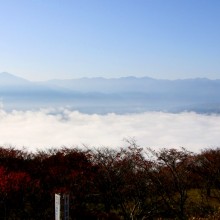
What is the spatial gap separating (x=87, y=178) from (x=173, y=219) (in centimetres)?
646

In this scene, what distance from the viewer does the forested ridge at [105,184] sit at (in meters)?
22.6

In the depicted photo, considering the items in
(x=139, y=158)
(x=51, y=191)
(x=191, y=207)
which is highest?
(x=139, y=158)

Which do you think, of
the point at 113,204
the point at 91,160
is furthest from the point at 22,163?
the point at 113,204

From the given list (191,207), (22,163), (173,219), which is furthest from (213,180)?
(22,163)

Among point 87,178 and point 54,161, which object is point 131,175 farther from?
point 54,161

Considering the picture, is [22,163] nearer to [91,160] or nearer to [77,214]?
[91,160]

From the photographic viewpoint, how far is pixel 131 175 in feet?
86.0

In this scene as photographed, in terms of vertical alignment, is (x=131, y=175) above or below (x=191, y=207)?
above

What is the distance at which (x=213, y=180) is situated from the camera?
3250 cm

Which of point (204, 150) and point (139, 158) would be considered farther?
point (204, 150)

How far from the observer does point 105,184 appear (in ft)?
90.4

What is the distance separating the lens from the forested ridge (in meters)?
22.6

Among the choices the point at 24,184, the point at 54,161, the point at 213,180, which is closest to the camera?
the point at 24,184

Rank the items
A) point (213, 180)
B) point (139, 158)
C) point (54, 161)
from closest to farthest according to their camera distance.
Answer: point (139, 158), point (54, 161), point (213, 180)
